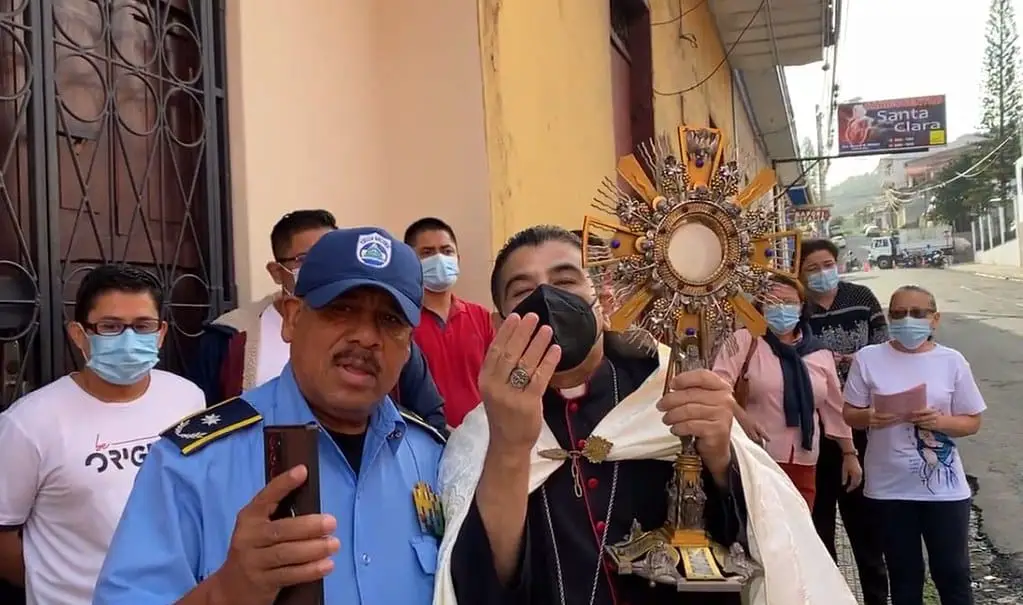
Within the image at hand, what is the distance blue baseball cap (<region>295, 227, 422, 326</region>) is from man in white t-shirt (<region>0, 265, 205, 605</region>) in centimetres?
131

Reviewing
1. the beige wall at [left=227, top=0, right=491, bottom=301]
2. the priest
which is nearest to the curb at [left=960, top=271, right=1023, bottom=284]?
the beige wall at [left=227, top=0, right=491, bottom=301]

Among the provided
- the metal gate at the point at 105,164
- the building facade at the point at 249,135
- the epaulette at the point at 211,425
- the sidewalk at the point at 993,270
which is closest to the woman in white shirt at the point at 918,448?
the building facade at the point at 249,135

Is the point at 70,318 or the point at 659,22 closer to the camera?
the point at 70,318

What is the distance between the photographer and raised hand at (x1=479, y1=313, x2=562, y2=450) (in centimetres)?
162

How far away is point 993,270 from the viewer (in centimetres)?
4316

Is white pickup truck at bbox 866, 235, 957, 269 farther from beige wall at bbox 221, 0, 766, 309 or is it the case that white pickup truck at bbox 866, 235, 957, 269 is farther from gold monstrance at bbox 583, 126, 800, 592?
gold monstrance at bbox 583, 126, 800, 592

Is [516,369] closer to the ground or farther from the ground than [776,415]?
farther from the ground

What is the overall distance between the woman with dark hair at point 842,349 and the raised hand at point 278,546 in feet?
14.2

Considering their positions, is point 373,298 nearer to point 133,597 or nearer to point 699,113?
point 133,597

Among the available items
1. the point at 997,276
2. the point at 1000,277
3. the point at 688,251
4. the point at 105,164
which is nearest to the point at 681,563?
the point at 688,251

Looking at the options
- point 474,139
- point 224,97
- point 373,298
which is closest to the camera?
point 373,298

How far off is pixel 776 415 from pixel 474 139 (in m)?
2.29

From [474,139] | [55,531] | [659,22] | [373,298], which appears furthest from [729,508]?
[659,22]

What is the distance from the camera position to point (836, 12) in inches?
479
